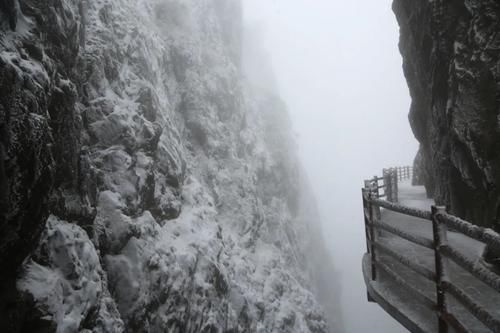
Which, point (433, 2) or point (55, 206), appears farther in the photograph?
point (433, 2)

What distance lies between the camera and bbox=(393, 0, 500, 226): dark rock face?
5.41 m

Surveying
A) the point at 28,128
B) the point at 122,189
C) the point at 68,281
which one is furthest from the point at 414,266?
the point at 122,189

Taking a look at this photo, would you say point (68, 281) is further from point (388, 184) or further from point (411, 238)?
point (388, 184)

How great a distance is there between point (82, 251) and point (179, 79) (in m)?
13.3

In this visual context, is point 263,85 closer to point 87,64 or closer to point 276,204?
point 276,204

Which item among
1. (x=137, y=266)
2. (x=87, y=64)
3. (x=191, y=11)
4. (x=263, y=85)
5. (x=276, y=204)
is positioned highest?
(x=191, y=11)

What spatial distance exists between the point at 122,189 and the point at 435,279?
23.7 feet

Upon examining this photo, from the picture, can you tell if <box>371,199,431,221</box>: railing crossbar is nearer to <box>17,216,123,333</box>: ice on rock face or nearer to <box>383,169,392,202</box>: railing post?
<box>17,216,123,333</box>: ice on rock face

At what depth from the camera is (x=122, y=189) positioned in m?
8.22

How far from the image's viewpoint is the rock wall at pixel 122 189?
413 centimetres

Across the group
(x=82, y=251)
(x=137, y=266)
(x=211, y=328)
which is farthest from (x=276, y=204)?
(x=82, y=251)

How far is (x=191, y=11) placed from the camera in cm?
2089

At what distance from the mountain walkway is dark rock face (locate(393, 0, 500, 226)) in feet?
4.07

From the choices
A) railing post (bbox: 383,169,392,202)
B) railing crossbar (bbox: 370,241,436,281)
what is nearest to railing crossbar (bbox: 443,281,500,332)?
railing crossbar (bbox: 370,241,436,281)
